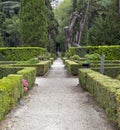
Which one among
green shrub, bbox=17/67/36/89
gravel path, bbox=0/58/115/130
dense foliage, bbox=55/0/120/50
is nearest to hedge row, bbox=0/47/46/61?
dense foliage, bbox=55/0/120/50

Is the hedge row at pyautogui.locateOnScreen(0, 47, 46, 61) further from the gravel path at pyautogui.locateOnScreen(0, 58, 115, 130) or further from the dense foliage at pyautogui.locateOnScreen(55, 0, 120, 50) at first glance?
the gravel path at pyautogui.locateOnScreen(0, 58, 115, 130)

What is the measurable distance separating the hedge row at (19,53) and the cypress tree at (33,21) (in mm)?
3157

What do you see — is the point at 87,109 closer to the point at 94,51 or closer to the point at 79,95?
the point at 79,95

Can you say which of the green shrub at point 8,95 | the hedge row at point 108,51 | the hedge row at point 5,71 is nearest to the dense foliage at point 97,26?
the hedge row at point 108,51

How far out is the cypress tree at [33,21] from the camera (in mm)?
32344

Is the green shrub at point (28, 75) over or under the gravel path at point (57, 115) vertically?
over

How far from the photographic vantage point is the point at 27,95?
1153 centimetres

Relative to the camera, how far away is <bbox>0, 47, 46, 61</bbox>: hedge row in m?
29.6

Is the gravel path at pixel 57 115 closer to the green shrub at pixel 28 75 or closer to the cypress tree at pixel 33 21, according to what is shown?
the green shrub at pixel 28 75

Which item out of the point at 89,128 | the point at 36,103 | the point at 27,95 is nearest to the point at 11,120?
the point at 89,128

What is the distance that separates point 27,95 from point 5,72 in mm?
5517

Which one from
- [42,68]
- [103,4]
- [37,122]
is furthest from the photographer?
[103,4]

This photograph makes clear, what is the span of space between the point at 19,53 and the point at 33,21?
168 inches

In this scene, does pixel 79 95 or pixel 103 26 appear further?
pixel 103 26
